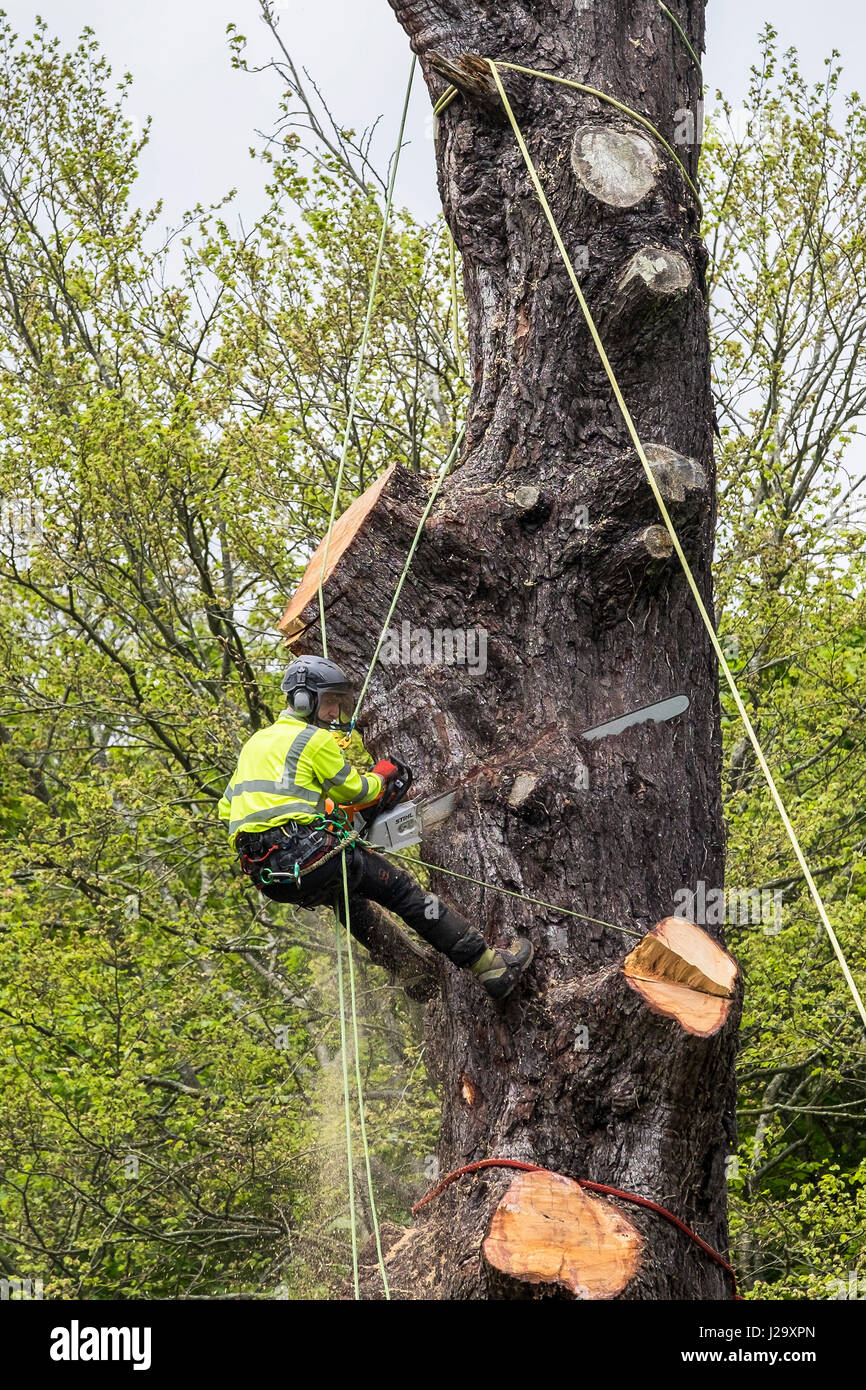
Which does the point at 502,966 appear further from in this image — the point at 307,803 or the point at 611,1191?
the point at 307,803

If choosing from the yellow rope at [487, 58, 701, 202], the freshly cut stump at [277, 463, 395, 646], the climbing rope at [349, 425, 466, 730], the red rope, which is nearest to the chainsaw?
the climbing rope at [349, 425, 466, 730]

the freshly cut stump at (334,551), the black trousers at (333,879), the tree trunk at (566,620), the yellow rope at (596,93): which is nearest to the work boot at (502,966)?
the tree trunk at (566,620)

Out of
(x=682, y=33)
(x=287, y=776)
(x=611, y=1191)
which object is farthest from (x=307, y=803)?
(x=682, y=33)

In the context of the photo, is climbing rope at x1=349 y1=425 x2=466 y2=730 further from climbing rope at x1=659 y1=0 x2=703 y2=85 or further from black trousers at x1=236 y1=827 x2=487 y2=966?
climbing rope at x1=659 y1=0 x2=703 y2=85

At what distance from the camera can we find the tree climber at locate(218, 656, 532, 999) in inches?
170

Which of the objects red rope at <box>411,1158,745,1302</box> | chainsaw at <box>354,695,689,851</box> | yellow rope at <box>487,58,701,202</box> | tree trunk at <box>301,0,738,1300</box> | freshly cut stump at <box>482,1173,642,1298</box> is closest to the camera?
freshly cut stump at <box>482,1173,642,1298</box>

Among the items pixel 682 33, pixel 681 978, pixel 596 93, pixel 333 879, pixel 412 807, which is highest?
pixel 682 33

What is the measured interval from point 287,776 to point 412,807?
0.59 metres

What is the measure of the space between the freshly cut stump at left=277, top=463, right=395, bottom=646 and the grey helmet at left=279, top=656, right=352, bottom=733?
13 cm

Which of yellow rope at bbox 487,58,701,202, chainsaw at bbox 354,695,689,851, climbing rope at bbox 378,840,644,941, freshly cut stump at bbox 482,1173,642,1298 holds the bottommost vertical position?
freshly cut stump at bbox 482,1173,642,1298

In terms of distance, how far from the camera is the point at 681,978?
134 inches

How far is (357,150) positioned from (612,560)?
315 inches

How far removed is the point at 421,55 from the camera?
431 cm

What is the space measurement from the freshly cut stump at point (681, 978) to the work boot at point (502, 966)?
0.31 m
